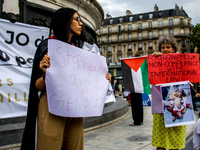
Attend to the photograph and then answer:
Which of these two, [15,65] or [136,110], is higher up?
[15,65]

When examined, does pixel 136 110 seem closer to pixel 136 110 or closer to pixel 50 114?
pixel 136 110

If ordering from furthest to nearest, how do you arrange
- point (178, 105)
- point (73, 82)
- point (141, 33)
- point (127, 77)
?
1. point (141, 33)
2. point (127, 77)
3. point (178, 105)
4. point (73, 82)

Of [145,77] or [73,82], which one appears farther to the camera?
[145,77]

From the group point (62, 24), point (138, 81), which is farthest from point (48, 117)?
point (138, 81)

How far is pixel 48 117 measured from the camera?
149cm

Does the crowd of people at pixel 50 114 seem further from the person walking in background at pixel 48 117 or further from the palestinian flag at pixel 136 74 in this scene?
the palestinian flag at pixel 136 74

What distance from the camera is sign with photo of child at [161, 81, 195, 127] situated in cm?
254

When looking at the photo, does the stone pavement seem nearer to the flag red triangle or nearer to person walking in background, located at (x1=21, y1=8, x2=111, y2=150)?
the flag red triangle

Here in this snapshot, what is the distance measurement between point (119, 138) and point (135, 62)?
194 cm

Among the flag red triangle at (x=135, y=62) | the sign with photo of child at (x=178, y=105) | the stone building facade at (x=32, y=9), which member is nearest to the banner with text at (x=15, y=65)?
the stone building facade at (x=32, y=9)

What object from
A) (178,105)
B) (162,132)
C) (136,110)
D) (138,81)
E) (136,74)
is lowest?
(136,110)

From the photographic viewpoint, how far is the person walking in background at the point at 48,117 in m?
1.47

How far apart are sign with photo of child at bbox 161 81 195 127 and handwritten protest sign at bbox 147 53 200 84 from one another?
0.16 metres

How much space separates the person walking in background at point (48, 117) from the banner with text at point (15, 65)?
95.7 inches
